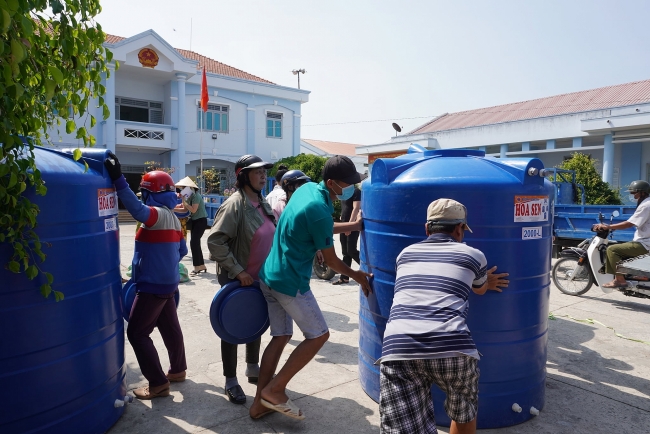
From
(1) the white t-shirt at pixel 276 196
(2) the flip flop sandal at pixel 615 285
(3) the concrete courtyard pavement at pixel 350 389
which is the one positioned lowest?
(3) the concrete courtyard pavement at pixel 350 389

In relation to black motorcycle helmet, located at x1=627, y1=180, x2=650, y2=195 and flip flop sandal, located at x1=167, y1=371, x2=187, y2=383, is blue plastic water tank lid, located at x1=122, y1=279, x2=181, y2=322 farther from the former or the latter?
black motorcycle helmet, located at x1=627, y1=180, x2=650, y2=195

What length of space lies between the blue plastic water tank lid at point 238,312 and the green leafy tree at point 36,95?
1.07 m

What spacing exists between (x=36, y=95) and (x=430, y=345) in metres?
2.29

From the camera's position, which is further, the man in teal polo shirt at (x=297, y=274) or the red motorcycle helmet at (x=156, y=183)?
the red motorcycle helmet at (x=156, y=183)

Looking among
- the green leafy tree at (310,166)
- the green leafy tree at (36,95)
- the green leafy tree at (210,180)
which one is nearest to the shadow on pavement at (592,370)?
the green leafy tree at (36,95)

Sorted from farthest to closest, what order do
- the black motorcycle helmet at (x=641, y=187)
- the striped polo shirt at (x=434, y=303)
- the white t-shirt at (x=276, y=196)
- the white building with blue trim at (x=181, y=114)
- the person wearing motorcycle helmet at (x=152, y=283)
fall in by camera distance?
the white building with blue trim at (x=181, y=114), the white t-shirt at (x=276, y=196), the black motorcycle helmet at (x=641, y=187), the person wearing motorcycle helmet at (x=152, y=283), the striped polo shirt at (x=434, y=303)

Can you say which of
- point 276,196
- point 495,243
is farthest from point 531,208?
point 276,196

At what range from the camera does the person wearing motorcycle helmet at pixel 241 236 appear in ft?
11.4

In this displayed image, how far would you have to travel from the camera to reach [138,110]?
23.7 m

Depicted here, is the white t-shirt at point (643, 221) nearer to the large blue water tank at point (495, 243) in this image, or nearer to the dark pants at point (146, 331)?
the large blue water tank at point (495, 243)

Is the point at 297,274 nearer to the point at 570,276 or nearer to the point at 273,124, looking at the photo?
the point at 570,276

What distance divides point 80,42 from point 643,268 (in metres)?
6.76

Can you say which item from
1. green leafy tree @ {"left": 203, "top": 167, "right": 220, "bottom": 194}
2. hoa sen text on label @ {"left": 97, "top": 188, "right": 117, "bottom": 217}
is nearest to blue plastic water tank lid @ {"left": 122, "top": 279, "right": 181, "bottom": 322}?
hoa sen text on label @ {"left": 97, "top": 188, "right": 117, "bottom": 217}

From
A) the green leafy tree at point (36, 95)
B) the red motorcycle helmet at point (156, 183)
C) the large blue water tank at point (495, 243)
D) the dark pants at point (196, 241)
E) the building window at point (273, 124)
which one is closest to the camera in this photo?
the green leafy tree at point (36, 95)
